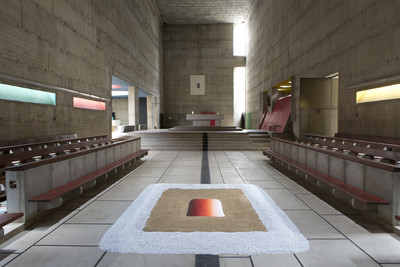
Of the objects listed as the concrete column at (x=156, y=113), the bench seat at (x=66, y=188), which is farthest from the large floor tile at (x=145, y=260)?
the concrete column at (x=156, y=113)

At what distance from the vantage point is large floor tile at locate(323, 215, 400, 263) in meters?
2.15

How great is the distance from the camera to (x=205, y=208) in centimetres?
326

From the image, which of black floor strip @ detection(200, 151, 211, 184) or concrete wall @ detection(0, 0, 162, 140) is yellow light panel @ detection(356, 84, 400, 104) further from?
concrete wall @ detection(0, 0, 162, 140)

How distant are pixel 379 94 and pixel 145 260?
7278mm

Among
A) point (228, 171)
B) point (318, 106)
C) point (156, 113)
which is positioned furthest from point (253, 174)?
point (156, 113)

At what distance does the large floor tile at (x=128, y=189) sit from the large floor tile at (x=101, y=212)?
24 centimetres

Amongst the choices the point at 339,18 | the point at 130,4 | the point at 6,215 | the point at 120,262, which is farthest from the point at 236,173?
the point at 130,4

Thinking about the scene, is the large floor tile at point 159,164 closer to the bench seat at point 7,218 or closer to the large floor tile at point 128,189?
the large floor tile at point 128,189

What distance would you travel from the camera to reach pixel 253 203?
3441mm

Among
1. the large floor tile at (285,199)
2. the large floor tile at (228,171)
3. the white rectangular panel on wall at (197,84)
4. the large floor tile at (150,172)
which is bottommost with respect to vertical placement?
the large floor tile at (285,199)

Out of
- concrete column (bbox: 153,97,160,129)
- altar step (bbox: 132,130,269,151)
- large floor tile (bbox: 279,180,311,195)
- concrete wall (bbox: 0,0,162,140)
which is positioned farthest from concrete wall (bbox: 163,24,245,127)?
large floor tile (bbox: 279,180,311,195)

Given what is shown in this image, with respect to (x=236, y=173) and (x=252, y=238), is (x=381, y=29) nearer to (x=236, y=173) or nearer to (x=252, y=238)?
(x=236, y=173)

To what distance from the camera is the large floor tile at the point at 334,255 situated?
2033 millimetres

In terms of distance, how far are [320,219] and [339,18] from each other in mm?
7666
